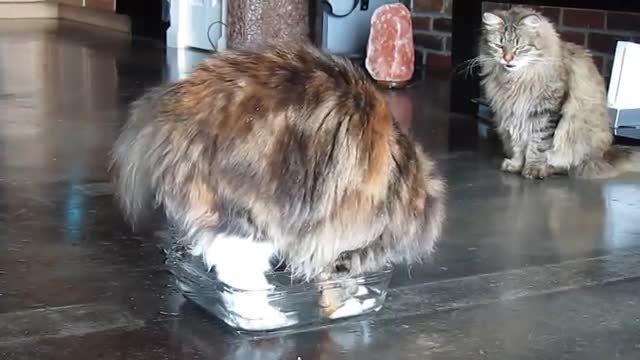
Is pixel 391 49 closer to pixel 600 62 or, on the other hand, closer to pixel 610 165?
pixel 600 62

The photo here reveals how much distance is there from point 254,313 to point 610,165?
5.66 ft

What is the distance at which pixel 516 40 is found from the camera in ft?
10.3

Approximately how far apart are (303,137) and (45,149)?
1806 millimetres

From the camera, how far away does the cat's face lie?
3137mm

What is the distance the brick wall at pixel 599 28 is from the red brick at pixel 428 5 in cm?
82

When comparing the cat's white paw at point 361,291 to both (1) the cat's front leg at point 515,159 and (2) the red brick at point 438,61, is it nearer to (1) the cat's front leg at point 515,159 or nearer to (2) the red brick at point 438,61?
(1) the cat's front leg at point 515,159

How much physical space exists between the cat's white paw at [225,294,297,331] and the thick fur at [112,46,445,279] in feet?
0.27

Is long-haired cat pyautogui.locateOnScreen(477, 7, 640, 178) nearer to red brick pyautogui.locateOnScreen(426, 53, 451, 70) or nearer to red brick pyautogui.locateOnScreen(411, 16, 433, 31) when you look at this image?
red brick pyautogui.locateOnScreen(426, 53, 451, 70)

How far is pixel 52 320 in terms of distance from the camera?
182 cm

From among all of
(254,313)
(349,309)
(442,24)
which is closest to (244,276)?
(254,313)

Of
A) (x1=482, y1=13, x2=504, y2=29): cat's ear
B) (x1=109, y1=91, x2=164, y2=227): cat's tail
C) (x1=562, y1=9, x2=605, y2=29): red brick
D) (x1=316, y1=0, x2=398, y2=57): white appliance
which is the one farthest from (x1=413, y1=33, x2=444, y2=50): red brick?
(x1=109, y1=91, x2=164, y2=227): cat's tail

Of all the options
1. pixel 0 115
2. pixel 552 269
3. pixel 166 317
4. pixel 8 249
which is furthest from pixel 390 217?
Result: pixel 0 115

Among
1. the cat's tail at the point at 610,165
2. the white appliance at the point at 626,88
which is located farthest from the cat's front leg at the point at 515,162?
the white appliance at the point at 626,88

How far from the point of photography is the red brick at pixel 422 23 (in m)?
5.70
